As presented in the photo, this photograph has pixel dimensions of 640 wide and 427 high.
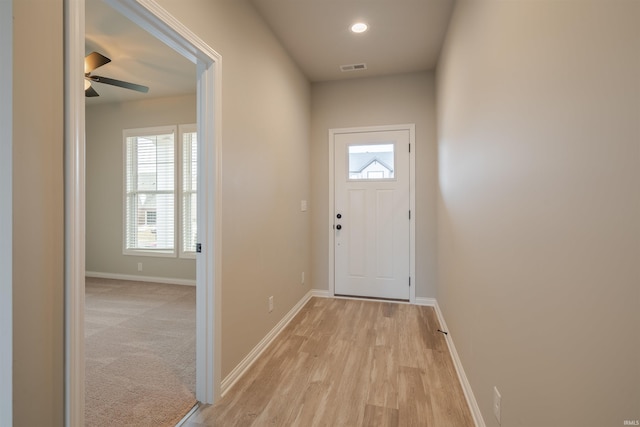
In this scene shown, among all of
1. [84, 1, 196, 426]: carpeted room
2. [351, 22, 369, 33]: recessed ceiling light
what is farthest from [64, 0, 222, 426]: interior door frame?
[351, 22, 369, 33]: recessed ceiling light

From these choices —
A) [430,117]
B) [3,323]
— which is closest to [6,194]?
[3,323]

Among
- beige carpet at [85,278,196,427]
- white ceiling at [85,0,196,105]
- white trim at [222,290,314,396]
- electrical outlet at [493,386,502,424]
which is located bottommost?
beige carpet at [85,278,196,427]

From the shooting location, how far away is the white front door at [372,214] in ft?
12.1

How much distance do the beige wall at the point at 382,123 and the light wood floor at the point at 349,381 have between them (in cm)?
93

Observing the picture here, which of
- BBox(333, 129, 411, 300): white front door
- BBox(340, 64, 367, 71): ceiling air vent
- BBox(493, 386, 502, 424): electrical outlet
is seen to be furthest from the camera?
BBox(333, 129, 411, 300): white front door

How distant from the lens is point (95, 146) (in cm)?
492

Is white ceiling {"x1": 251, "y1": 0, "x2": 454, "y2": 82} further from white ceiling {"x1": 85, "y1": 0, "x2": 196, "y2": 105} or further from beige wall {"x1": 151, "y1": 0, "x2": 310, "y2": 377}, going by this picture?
white ceiling {"x1": 85, "y1": 0, "x2": 196, "y2": 105}

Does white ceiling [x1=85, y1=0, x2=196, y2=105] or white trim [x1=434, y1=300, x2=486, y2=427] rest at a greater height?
white ceiling [x1=85, y1=0, x2=196, y2=105]

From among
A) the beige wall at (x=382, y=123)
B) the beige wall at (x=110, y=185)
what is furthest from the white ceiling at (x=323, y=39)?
the beige wall at (x=110, y=185)

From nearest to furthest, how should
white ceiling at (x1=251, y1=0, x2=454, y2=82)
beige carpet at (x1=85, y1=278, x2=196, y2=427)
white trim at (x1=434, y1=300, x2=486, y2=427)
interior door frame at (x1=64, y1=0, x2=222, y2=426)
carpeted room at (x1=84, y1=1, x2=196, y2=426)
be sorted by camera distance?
1. interior door frame at (x1=64, y1=0, x2=222, y2=426)
2. white trim at (x1=434, y1=300, x2=486, y2=427)
3. beige carpet at (x1=85, y1=278, x2=196, y2=427)
4. carpeted room at (x1=84, y1=1, x2=196, y2=426)
5. white ceiling at (x1=251, y1=0, x2=454, y2=82)

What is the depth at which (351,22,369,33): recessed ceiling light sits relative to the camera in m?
2.65

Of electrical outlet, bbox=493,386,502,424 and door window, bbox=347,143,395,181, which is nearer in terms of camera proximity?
electrical outlet, bbox=493,386,502,424

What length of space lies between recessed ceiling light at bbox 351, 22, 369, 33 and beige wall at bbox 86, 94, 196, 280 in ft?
11.2

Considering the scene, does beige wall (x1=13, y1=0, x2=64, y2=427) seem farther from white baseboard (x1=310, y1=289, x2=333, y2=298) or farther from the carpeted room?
white baseboard (x1=310, y1=289, x2=333, y2=298)
